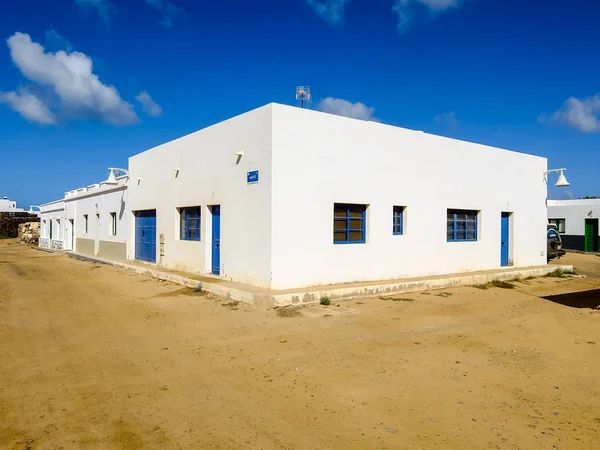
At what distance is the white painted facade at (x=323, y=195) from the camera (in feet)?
32.0

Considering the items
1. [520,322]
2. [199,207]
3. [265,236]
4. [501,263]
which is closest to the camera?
[520,322]

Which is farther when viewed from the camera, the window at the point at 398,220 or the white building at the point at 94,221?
the white building at the point at 94,221

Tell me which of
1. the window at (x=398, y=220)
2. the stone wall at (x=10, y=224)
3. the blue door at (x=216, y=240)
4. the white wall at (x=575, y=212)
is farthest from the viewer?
the stone wall at (x=10, y=224)

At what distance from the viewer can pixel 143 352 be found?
589 cm

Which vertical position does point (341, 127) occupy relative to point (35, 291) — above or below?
above

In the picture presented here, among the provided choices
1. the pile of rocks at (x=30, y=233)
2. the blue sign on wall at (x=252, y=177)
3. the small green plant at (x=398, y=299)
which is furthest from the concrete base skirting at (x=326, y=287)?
the pile of rocks at (x=30, y=233)

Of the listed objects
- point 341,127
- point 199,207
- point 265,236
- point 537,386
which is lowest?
point 537,386

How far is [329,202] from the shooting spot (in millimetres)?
10422

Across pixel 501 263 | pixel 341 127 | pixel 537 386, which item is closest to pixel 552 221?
pixel 501 263

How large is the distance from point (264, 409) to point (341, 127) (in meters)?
7.92

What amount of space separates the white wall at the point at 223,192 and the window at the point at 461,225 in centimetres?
663

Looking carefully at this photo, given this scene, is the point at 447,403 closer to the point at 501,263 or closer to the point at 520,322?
the point at 520,322

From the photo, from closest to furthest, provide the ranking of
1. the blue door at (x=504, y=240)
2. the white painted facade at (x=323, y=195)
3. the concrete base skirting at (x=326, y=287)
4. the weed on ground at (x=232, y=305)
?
the weed on ground at (x=232, y=305) < the concrete base skirting at (x=326, y=287) < the white painted facade at (x=323, y=195) < the blue door at (x=504, y=240)

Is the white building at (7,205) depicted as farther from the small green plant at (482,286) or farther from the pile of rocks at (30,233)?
the small green plant at (482,286)
